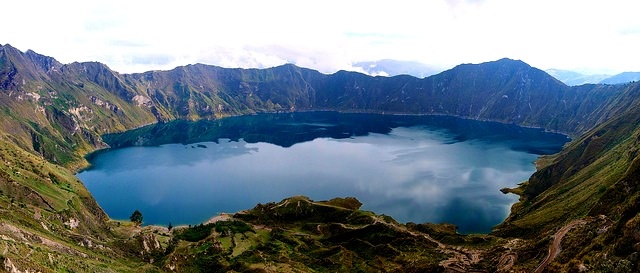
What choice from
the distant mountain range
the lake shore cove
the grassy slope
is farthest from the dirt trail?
the grassy slope

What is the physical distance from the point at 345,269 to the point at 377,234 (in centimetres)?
2181

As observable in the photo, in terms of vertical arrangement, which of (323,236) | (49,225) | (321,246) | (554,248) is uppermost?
(554,248)

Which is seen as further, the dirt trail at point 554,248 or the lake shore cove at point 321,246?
the lake shore cove at point 321,246

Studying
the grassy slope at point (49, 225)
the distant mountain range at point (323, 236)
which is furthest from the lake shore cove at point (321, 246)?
the grassy slope at point (49, 225)

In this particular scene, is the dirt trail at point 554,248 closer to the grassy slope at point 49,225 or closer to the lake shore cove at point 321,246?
the lake shore cove at point 321,246

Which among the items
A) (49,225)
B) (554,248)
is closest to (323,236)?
(49,225)

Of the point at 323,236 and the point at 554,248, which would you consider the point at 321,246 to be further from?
the point at 554,248

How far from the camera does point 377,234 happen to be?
400 ft

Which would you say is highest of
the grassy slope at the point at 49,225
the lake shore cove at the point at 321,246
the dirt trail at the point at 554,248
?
the dirt trail at the point at 554,248

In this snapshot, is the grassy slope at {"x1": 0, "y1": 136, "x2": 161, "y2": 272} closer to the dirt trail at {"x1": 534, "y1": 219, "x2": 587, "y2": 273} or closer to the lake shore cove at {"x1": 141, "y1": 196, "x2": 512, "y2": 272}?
the lake shore cove at {"x1": 141, "y1": 196, "x2": 512, "y2": 272}

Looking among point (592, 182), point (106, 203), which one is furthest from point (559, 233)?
point (106, 203)

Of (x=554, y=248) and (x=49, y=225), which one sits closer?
(x=554, y=248)

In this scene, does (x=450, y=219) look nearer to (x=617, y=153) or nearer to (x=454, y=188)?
(x=454, y=188)

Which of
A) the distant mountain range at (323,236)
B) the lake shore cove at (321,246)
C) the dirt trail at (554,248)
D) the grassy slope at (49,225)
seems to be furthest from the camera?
the lake shore cove at (321,246)
